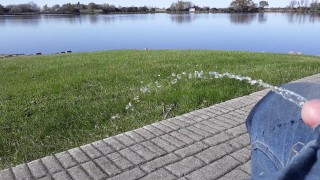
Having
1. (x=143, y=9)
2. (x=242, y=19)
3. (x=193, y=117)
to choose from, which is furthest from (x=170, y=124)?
(x=143, y=9)

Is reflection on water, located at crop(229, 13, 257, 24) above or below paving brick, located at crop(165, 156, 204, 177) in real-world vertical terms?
above

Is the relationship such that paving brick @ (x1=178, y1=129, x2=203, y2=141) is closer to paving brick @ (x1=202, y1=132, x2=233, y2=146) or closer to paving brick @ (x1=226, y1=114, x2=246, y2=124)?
paving brick @ (x1=202, y1=132, x2=233, y2=146)

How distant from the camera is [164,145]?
3.72m

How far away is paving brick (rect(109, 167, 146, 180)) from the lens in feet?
10.00

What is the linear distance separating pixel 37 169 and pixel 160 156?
1.20 metres

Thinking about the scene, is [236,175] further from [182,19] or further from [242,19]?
[182,19]

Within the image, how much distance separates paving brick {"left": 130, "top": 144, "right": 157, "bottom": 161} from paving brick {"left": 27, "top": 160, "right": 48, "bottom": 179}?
931 millimetres

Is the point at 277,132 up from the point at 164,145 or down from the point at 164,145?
up

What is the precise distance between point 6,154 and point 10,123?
1.04 meters

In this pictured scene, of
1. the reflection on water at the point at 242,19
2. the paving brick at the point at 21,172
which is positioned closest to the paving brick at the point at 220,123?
the paving brick at the point at 21,172

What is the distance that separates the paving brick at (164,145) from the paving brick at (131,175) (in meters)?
0.52

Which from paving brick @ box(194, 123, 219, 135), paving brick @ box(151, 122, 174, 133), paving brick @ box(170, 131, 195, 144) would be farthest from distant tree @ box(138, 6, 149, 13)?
paving brick @ box(170, 131, 195, 144)

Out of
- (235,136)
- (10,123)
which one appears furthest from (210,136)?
(10,123)

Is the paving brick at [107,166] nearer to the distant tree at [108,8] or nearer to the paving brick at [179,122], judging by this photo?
the paving brick at [179,122]
